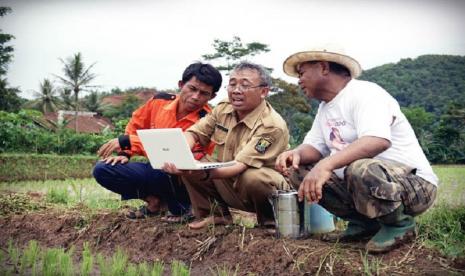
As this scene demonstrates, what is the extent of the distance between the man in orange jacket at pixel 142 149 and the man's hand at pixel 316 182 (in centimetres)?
153

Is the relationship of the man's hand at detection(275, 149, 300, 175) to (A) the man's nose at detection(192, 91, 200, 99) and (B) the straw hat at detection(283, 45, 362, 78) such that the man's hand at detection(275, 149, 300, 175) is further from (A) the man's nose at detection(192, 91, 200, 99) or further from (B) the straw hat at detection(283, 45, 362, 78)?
(A) the man's nose at detection(192, 91, 200, 99)

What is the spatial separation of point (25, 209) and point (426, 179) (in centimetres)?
403

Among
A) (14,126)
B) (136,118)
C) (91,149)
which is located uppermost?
(136,118)

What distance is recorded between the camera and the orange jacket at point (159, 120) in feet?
13.0

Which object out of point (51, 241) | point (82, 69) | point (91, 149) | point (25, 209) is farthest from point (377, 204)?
point (82, 69)

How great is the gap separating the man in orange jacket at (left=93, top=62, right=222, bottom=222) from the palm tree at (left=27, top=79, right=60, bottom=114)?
38.4 metres

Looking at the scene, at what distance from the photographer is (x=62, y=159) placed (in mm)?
14711

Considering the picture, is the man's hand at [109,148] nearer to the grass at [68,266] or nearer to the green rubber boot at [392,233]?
the grass at [68,266]

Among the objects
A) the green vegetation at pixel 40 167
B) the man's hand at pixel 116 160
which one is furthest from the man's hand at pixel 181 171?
the green vegetation at pixel 40 167

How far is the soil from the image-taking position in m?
2.53

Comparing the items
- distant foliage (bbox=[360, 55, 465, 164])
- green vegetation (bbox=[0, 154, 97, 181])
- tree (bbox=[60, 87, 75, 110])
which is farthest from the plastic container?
tree (bbox=[60, 87, 75, 110])

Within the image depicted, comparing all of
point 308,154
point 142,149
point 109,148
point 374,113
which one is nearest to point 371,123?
point 374,113

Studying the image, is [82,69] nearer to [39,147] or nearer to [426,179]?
[39,147]

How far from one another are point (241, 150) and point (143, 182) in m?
1.03
